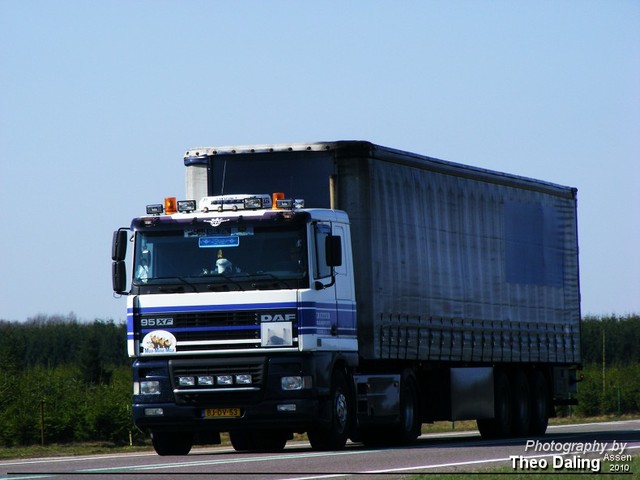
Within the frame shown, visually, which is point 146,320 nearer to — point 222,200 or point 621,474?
point 222,200

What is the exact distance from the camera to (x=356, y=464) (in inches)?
687

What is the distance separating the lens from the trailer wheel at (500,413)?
27484 millimetres

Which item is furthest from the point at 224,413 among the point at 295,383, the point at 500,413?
the point at 500,413

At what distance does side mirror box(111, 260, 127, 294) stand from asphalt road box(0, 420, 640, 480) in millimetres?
2356

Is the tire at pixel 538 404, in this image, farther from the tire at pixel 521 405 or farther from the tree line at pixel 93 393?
the tree line at pixel 93 393

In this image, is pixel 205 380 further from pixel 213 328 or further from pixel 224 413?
pixel 213 328

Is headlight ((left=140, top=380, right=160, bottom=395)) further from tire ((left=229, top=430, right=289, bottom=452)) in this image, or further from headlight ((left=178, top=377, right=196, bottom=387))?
tire ((left=229, top=430, right=289, bottom=452))

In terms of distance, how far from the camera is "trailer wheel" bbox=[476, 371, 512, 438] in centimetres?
2748

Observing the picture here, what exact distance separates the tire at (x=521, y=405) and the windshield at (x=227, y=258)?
9.55 m

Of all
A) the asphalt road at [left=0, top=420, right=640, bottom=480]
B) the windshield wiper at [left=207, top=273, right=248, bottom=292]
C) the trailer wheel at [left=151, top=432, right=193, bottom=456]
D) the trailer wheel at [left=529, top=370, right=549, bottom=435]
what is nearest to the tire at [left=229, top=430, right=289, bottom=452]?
the trailer wheel at [left=151, top=432, right=193, bottom=456]

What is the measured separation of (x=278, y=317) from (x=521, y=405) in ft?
32.7

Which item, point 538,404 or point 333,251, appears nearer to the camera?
point 333,251

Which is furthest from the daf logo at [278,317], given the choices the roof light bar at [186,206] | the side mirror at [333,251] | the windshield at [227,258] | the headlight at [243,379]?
the roof light bar at [186,206]

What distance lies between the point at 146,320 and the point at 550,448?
Result: 6111 mm
